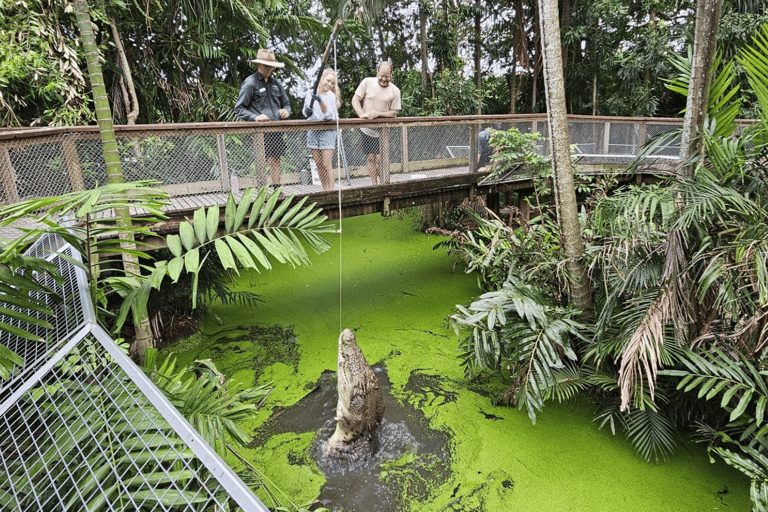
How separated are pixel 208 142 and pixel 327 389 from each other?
212 centimetres

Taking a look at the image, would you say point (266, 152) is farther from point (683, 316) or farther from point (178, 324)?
point (683, 316)

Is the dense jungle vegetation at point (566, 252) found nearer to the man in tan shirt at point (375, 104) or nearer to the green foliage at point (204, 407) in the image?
the green foliage at point (204, 407)

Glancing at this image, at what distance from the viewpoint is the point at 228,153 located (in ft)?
11.5

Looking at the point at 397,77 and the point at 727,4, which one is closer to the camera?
the point at 727,4

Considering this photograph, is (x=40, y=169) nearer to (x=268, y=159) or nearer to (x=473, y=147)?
(x=268, y=159)

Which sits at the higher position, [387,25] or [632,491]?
[387,25]

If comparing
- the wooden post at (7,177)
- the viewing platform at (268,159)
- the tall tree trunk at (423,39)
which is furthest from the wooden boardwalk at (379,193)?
the tall tree trunk at (423,39)

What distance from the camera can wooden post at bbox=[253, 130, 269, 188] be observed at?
350cm

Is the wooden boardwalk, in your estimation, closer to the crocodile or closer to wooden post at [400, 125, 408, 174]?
wooden post at [400, 125, 408, 174]

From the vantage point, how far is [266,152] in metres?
3.62

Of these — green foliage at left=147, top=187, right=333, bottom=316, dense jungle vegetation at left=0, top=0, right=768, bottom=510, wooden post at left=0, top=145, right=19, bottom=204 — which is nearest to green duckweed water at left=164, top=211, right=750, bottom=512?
dense jungle vegetation at left=0, top=0, right=768, bottom=510

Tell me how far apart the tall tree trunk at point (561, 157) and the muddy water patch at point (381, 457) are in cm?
131

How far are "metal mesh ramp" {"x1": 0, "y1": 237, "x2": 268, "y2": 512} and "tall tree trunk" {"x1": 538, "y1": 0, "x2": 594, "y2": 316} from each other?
244 centimetres

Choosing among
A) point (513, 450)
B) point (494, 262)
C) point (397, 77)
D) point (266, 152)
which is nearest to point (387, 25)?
point (397, 77)
